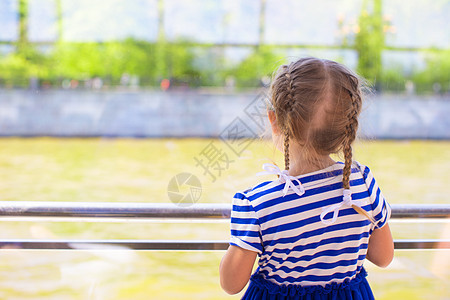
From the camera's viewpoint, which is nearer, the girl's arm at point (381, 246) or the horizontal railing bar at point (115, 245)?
the girl's arm at point (381, 246)

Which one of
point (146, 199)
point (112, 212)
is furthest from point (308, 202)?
point (146, 199)

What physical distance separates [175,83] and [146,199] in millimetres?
5611

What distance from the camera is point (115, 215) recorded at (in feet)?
2.86

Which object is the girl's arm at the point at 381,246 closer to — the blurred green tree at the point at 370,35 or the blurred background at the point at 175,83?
the blurred background at the point at 175,83

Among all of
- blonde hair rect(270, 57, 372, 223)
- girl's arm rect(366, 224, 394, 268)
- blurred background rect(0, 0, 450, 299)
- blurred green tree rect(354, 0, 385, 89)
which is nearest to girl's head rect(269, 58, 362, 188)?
blonde hair rect(270, 57, 372, 223)

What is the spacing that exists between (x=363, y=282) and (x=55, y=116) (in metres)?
8.67

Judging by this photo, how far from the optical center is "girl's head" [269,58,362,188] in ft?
1.97

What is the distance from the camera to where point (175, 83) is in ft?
31.8

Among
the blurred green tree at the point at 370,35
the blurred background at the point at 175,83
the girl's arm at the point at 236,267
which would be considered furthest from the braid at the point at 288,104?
the blurred green tree at the point at 370,35

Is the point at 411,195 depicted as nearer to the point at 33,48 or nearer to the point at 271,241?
the point at 271,241

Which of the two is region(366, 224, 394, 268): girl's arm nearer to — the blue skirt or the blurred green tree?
the blue skirt

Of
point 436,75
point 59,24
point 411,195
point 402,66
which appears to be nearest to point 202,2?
point 59,24

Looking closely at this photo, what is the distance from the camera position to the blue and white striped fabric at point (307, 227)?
1.99 ft

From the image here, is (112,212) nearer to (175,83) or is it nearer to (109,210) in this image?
(109,210)
